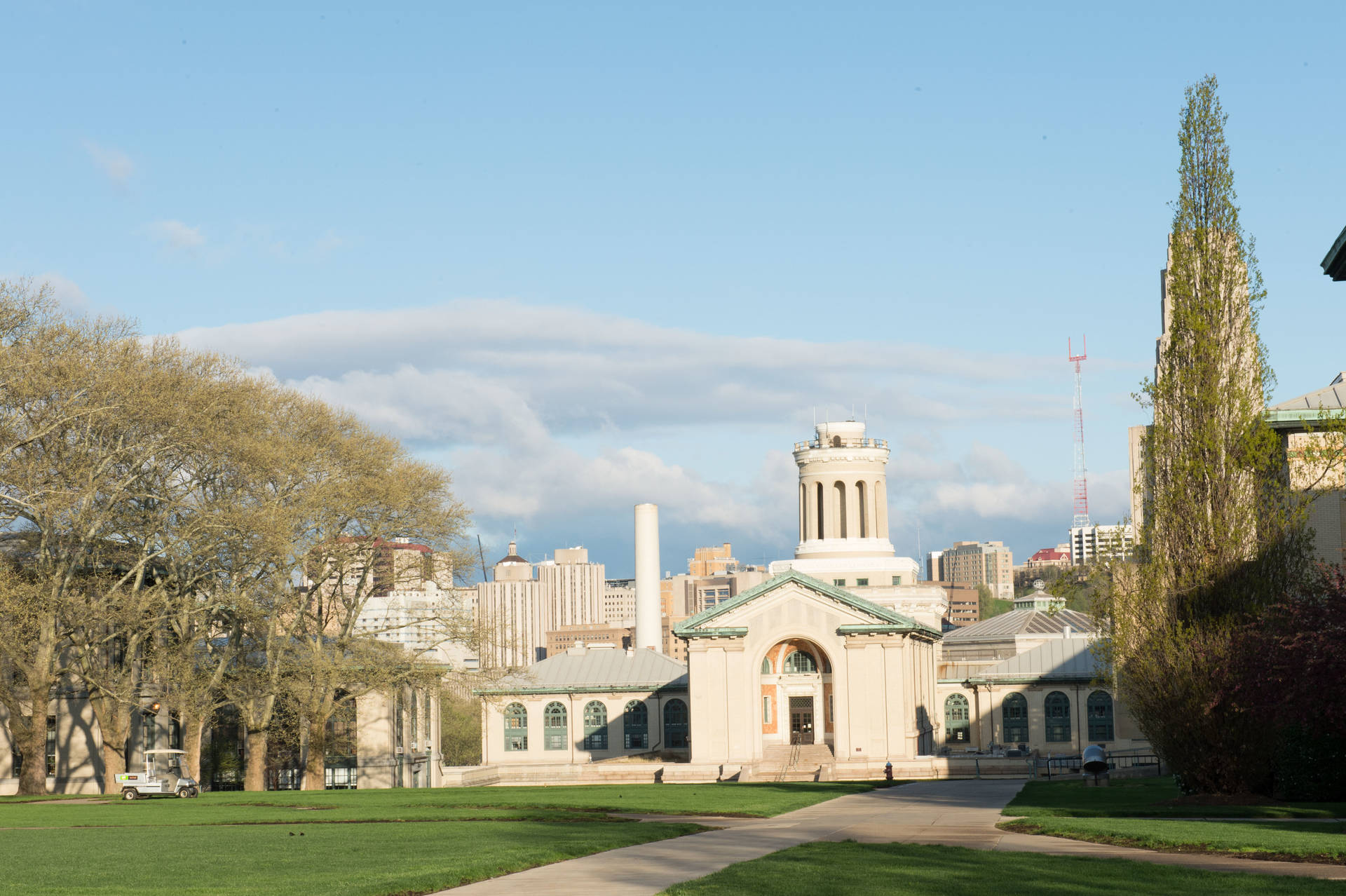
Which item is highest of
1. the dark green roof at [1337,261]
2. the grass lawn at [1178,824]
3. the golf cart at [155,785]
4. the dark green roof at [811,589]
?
the dark green roof at [1337,261]

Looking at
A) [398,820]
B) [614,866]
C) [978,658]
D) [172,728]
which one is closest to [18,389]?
[398,820]

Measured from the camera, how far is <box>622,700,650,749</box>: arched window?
82312 millimetres

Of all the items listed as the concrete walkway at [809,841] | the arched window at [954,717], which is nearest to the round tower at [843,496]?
the arched window at [954,717]

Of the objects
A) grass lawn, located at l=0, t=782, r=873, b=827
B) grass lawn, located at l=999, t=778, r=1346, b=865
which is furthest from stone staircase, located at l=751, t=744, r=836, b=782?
grass lawn, located at l=999, t=778, r=1346, b=865

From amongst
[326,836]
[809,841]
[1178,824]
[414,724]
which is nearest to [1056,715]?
[414,724]

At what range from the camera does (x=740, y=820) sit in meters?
31.7

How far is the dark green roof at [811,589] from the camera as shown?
233ft

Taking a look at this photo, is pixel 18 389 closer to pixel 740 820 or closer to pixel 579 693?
pixel 740 820

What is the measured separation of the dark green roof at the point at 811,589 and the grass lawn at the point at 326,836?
23222 millimetres

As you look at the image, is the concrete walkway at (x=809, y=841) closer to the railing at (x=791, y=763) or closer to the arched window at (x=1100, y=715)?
the railing at (x=791, y=763)

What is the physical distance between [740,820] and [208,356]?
32520 millimetres

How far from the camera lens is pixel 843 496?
337ft

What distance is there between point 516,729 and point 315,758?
25.6m

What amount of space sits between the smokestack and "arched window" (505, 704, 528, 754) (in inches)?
1404
